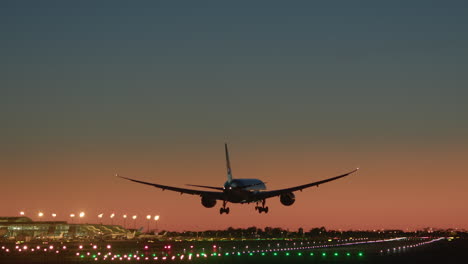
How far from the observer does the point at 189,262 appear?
2221 inches

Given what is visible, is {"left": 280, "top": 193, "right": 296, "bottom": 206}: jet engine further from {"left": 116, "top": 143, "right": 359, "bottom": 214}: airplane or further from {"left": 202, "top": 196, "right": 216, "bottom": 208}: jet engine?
{"left": 202, "top": 196, "right": 216, "bottom": 208}: jet engine

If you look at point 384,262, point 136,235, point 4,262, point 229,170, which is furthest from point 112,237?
point 384,262

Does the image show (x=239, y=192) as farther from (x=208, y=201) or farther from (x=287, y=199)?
(x=287, y=199)

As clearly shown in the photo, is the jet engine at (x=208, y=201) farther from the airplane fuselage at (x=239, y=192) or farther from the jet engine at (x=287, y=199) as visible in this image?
the jet engine at (x=287, y=199)

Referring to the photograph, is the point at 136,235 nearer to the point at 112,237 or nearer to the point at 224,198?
the point at 112,237

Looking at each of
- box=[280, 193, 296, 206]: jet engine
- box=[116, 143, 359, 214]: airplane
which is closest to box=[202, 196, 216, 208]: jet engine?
box=[116, 143, 359, 214]: airplane

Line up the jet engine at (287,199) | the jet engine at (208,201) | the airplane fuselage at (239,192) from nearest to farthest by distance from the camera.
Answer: the airplane fuselage at (239,192) < the jet engine at (208,201) < the jet engine at (287,199)

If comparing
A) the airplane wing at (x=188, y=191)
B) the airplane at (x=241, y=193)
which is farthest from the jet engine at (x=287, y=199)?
the airplane wing at (x=188, y=191)

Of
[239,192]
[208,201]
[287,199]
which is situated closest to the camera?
[239,192]

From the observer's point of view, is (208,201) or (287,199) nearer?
(208,201)

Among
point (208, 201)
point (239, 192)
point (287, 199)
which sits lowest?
point (287, 199)

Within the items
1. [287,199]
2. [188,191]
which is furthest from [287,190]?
[188,191]

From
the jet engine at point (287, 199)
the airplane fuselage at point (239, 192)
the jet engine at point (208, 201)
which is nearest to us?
the airplane fuselage at point (239, 192)

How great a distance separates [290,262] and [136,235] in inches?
5160
